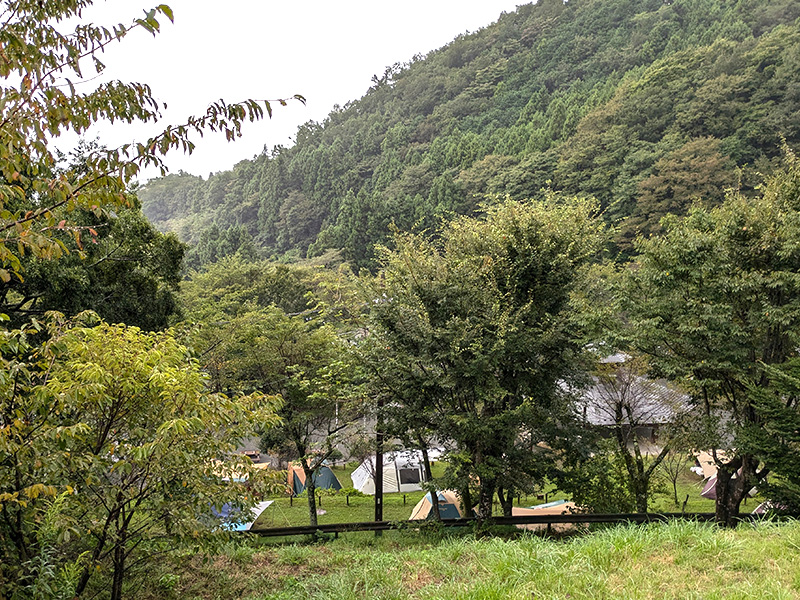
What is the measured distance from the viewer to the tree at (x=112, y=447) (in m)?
3.49

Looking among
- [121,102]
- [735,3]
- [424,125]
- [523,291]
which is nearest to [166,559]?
[121,102]

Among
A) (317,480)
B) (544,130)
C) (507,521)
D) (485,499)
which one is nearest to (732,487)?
(507,521)

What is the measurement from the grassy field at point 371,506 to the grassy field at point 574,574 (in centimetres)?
844

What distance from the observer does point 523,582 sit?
11.3ft

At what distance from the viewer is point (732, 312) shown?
811 centimetres

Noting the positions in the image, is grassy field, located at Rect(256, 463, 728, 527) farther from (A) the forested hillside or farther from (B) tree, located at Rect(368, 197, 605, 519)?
(A) the forested hillside

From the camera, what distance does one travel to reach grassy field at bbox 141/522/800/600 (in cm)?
321

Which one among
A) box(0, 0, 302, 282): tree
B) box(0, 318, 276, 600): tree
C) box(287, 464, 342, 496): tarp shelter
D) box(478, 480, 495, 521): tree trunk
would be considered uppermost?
box(0, 0, 302, 282): tree

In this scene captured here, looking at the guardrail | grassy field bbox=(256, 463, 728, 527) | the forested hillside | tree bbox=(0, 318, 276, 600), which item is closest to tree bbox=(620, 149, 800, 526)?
the guardrail

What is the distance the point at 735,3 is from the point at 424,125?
33.9 metres

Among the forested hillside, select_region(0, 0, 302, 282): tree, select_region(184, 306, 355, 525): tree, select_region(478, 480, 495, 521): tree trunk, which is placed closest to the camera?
select_region(0, 0, 302, 282): tree

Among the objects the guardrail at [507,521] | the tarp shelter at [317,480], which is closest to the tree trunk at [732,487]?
the guardrail at [507,521]

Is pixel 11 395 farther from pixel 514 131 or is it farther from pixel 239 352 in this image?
pixel 514 131

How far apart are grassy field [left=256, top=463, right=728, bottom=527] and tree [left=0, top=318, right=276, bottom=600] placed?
994cm
